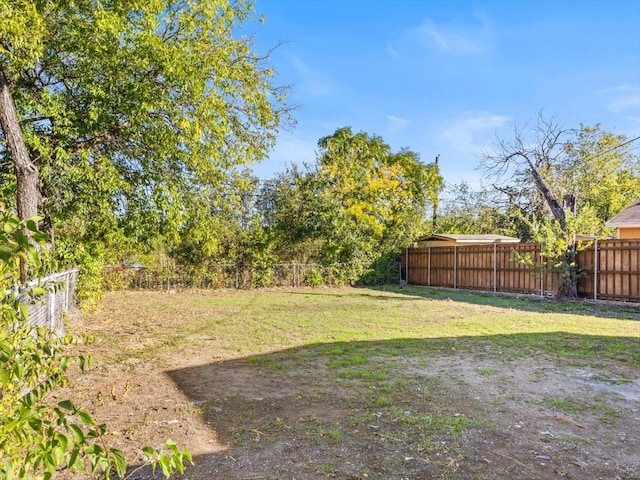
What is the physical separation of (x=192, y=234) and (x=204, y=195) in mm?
875

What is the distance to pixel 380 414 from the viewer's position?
12.0ft

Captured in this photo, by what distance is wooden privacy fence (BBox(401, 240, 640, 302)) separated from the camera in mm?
11508

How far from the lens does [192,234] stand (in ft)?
29.9

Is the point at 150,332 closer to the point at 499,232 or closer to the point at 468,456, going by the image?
the point at 468,456

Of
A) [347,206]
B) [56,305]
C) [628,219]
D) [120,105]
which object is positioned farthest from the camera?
[347,206]

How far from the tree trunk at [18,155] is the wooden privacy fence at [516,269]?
1261 centimetres

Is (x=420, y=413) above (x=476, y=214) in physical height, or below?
below

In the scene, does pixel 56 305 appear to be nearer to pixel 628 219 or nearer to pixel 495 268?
pixel 495 268

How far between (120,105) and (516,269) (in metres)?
13.0

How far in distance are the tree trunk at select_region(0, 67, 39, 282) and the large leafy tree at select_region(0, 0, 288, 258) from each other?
0.05ft

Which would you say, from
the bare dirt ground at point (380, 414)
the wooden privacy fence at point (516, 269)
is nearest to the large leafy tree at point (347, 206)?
the wooden privacy fence at point (516, 269)

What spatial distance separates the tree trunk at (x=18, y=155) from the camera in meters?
5.91

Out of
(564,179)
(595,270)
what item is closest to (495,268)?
(595,270)

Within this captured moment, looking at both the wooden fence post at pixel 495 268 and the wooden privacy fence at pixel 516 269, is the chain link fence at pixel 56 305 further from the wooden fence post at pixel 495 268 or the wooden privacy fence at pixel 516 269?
the wooden fence post at pixel 495 268
